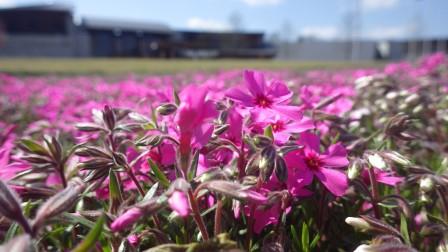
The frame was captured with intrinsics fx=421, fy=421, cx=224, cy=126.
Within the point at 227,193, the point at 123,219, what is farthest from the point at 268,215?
the point at 123,219

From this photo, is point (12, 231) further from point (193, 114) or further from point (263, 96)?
point (263, 96)

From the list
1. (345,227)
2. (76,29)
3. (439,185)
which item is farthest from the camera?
(76,29)

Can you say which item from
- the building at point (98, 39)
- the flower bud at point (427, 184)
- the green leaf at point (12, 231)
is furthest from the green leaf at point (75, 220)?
the building at point (98, 39)

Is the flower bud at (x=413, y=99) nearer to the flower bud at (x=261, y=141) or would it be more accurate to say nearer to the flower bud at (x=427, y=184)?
the flower bud at (x=427, y=184)

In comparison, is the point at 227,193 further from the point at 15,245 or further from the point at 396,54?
the point at 396,54

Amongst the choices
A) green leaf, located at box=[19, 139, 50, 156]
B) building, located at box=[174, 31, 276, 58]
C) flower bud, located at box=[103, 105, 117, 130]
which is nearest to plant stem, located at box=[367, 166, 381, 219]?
flower bud, located at box=[103, 105, 117, 130]

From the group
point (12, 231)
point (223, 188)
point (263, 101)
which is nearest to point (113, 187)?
point (12, 231)

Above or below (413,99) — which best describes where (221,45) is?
below
